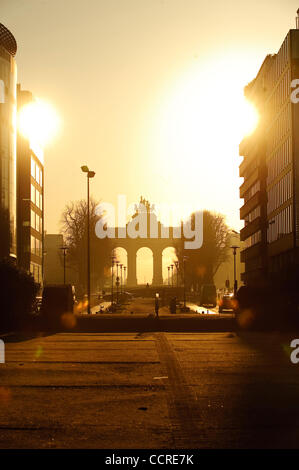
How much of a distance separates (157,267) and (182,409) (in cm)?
15841

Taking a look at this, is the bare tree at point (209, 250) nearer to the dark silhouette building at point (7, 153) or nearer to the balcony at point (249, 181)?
the balcony at point (249, 181)

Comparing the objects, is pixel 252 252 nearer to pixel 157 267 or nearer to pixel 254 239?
pixel 254 239

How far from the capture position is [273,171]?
7181cm

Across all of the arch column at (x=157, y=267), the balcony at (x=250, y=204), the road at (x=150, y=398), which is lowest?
the road at (x=150, y=398)

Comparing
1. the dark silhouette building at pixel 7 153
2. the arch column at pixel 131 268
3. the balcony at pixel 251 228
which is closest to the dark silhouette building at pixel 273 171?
the balcony at pixel 251 228

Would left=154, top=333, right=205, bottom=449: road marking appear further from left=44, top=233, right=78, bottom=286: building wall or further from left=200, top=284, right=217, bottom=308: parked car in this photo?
left=44, top=233, right=78, bottom=286: building wall

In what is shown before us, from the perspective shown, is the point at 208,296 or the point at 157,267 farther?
the point at 157,267

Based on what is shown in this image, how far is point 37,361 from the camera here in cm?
1858

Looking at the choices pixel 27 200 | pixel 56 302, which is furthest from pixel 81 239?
pixel 56 302

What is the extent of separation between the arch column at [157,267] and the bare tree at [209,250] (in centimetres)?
5368

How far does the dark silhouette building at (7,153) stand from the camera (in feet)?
211

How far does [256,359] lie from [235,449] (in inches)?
435

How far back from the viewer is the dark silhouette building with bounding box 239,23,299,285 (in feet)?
195

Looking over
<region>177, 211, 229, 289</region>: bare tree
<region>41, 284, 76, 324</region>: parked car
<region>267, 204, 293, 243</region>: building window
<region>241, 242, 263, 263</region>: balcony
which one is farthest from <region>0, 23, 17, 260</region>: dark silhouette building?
<region>177, 211, 229, 289</region>: bare tree
